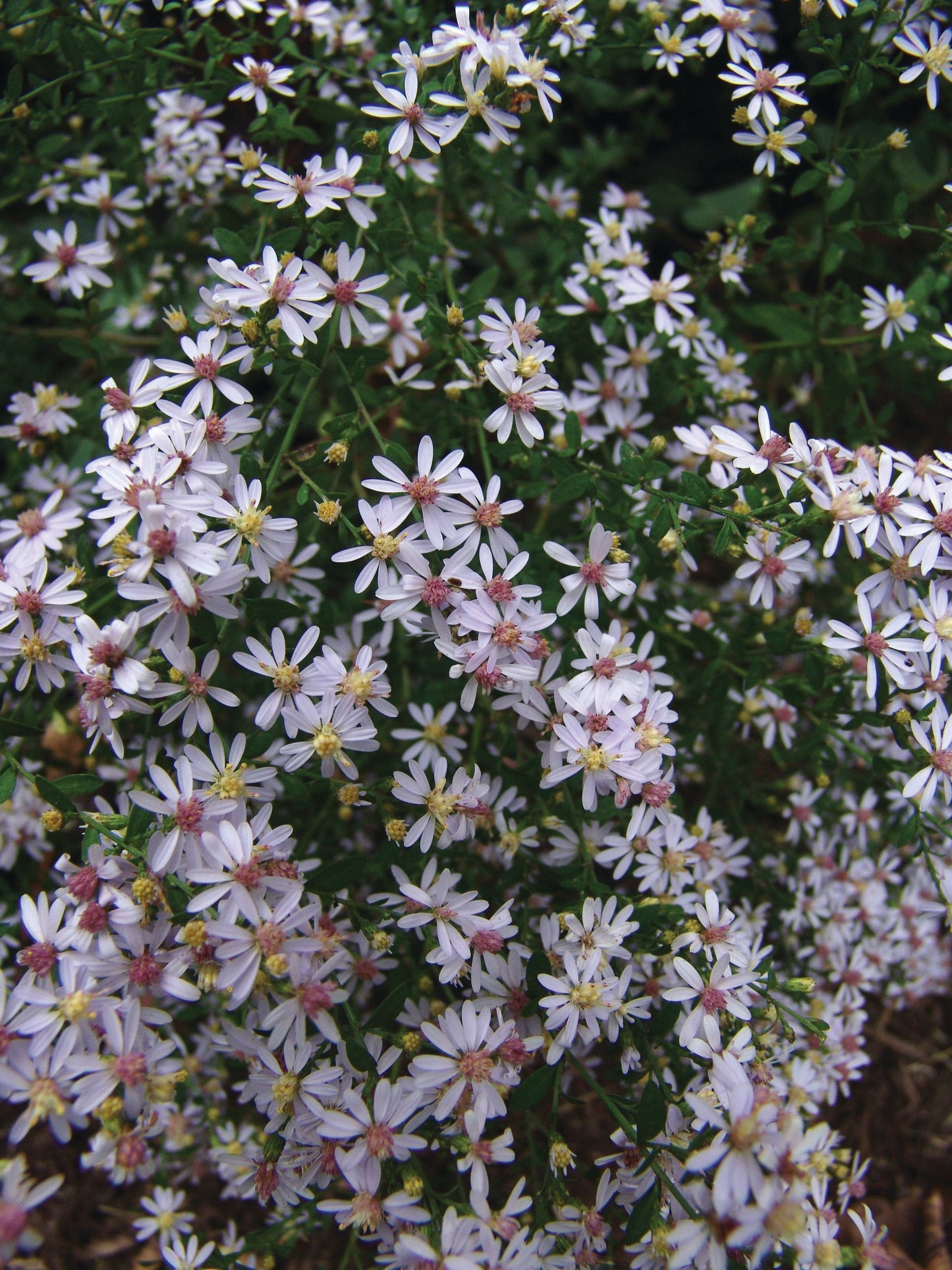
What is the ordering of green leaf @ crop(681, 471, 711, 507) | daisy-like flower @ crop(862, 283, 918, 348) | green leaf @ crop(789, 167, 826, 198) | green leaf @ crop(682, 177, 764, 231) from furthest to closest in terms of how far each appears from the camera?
green leaf @ crop(682, 177, 764, 231)
daisy-like flower @ crop(862, 283, 918, 348)
green leaf @ crop(789, 167, 826, 198)
green leaf @ crop(681, 471, 711, 507)

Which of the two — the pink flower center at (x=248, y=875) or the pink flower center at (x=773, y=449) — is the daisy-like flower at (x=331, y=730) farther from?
the pink flower center at (x=773, y=449)

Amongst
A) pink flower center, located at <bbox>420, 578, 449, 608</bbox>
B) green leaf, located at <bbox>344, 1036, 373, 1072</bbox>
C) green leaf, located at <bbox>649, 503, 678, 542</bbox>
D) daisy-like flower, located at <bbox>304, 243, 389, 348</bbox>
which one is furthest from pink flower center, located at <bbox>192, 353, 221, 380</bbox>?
green leaf, located at <bbox>344, 1036, 373, 1072</bbox>

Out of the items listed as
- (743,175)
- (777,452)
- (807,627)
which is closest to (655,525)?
(777,452)

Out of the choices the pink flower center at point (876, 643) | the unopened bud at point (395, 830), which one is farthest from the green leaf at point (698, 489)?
the unopened bud at point (395, 830)

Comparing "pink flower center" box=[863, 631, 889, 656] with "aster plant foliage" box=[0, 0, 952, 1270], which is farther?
"pink flower center" box=[863, 631, 889, 656]

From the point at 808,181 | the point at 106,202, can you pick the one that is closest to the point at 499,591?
the point at 808,181

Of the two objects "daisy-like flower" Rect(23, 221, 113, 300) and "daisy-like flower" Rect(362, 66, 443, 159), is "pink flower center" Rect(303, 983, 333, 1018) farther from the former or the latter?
"daisy-like flower" Rect(23, 221, 113, 300)

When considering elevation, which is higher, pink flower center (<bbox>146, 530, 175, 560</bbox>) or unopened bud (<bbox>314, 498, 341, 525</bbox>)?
unopened bud (<bbox>314, 498, 341, 525</bbox>)

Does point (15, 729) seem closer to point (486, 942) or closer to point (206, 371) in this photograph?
point (206, 371)
